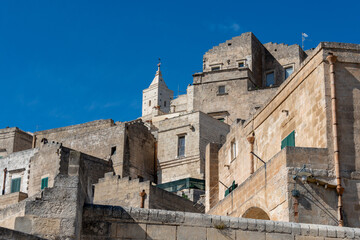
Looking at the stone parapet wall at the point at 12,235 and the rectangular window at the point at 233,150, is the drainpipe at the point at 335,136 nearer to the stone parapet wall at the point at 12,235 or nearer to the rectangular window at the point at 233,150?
the rectangular window at the point at 233,150

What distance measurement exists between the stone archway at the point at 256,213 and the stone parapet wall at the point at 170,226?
27.6ft

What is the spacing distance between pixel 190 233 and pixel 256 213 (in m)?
9.55

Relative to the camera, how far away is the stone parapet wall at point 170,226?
11.8 metres

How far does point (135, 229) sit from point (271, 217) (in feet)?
26.7

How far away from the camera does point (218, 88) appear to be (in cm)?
4975

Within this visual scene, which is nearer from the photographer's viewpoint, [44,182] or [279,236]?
[279,236]

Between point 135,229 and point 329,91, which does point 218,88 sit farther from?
point 135,229

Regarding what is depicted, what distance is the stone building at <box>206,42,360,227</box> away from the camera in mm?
18734

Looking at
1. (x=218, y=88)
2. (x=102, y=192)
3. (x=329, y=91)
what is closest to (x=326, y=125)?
(x=329, y=91)

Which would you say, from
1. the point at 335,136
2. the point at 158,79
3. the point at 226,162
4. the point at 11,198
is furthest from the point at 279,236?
the point at 158,79

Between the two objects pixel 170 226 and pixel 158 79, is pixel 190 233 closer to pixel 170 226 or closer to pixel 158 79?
pixel 170 226

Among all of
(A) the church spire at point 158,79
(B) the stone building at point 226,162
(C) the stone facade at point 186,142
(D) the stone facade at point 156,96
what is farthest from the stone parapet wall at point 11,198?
(A) the church spire at point 158,79

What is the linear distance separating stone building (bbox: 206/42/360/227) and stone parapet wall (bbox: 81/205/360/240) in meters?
5.92

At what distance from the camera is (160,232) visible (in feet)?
39.1
